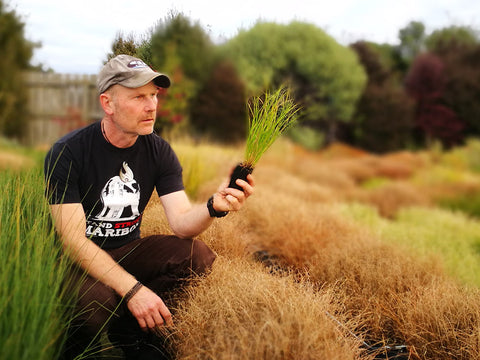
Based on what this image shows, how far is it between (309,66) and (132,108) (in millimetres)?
15780

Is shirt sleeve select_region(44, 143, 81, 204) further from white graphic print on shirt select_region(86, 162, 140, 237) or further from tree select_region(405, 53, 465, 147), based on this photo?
tree select_region(405, 53, 465, 147)

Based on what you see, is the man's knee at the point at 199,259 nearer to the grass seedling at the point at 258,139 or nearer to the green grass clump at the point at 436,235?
the grass seedling at the point at 258,139

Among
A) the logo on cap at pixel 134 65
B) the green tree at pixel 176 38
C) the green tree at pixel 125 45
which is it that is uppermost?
the green tree at pixel 176 38

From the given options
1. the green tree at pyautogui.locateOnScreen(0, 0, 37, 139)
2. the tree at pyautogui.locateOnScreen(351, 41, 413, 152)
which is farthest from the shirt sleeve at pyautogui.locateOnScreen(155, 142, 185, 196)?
the tree at pyautogui.locateOnScreen(351, 41, 413, 152)

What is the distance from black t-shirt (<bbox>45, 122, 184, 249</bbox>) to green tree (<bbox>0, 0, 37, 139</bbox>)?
731 centimetres

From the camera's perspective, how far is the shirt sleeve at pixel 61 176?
2.02m

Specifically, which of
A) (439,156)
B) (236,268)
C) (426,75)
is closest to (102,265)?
(236,268)

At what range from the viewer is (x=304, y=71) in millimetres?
17219

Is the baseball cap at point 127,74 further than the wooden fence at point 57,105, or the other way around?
the wooden fence at point 57,105

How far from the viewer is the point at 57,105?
34.2ft

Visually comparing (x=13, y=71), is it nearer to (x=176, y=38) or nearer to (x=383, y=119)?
(x=176, y=38)

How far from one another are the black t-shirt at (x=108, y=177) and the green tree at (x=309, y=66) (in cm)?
1276

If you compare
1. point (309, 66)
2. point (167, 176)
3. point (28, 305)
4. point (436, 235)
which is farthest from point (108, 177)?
point (309, 66)

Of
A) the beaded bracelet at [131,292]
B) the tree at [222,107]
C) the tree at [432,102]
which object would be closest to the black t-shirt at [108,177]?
the beaded bracelet at [131,292]
